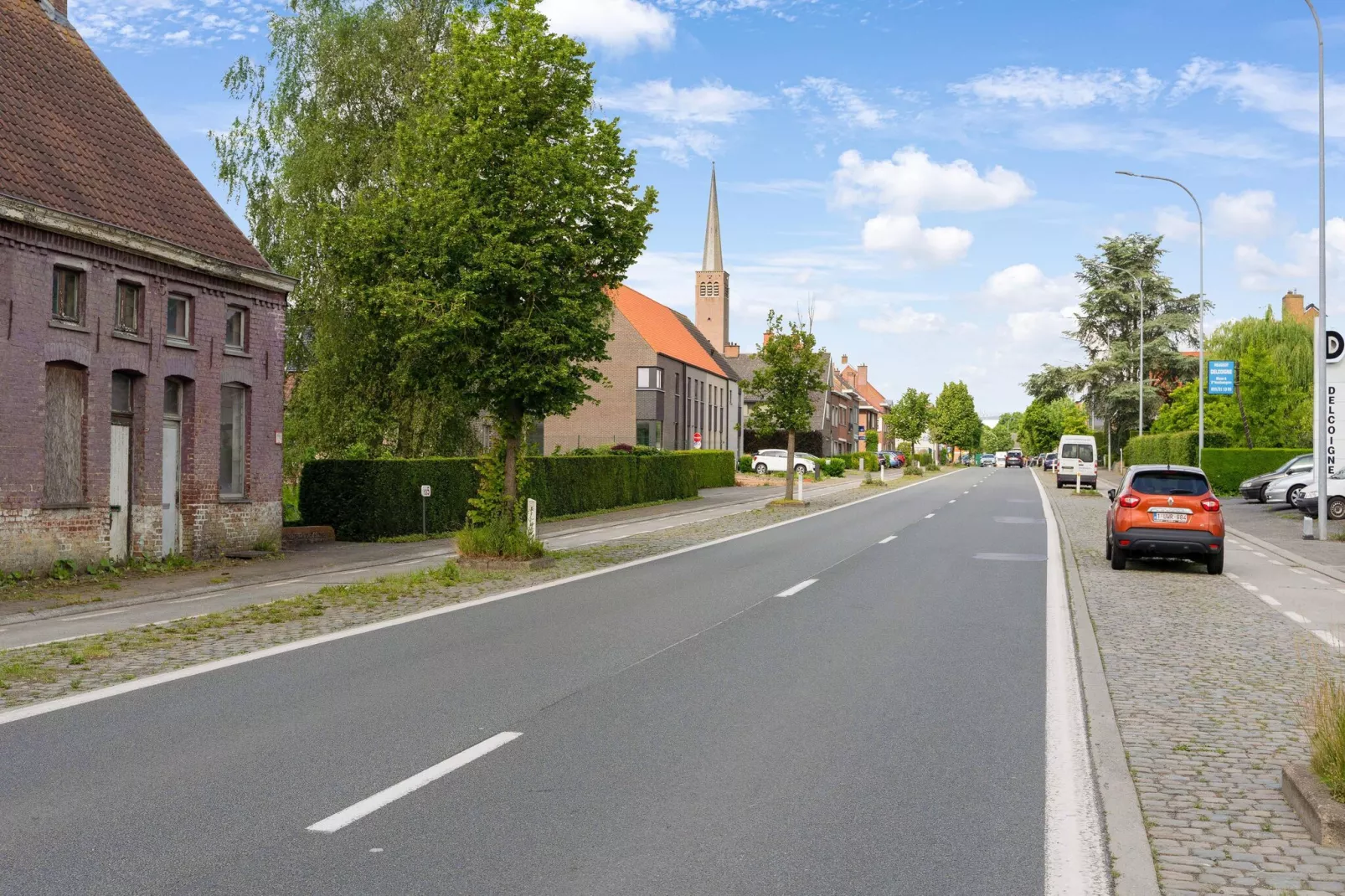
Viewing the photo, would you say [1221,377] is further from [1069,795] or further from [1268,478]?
[1069,795]

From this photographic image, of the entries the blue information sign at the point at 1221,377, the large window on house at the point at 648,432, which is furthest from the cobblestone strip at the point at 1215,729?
the large window on house at the point at 648,432

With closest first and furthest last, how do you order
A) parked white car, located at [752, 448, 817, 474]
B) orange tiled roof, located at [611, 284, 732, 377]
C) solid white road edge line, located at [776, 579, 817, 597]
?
solid white road edge line, located at [776, 579, 817, 597]
orange tiled roof, located at [611, 284, 732, 377]
parked white car, located at [752, 448, 817, 474]

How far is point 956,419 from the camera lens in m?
144

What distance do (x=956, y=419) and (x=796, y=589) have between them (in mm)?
133517

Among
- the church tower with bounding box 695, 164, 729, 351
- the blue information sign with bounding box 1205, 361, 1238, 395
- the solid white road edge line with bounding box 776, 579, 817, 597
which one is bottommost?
the solid white road edge line with bounding box 776, 579, 817, 597

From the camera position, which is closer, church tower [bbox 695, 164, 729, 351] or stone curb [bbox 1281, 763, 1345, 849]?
stone curb [bbox 1281, 763, 1345, 849]

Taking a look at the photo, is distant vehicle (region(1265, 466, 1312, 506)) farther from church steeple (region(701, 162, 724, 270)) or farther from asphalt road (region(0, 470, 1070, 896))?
church steeple (region(701, 162, 724, 270))

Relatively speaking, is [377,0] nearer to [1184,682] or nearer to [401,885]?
[1184,682]

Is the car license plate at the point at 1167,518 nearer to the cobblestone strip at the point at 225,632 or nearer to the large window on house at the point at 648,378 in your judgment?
the cobblestone strip at the point at 225,632

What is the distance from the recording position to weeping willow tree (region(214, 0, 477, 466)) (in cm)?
3191

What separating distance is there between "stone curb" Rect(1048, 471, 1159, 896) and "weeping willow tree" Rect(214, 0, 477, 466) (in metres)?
23.8

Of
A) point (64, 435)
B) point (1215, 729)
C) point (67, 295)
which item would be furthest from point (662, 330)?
point (1215, 729)

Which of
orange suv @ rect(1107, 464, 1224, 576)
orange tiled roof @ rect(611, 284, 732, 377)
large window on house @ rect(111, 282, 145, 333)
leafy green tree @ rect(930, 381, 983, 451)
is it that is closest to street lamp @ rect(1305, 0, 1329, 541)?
orange suv @ rect(1107, 464, 1224, 576)

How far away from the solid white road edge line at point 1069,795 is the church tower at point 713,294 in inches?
3552
